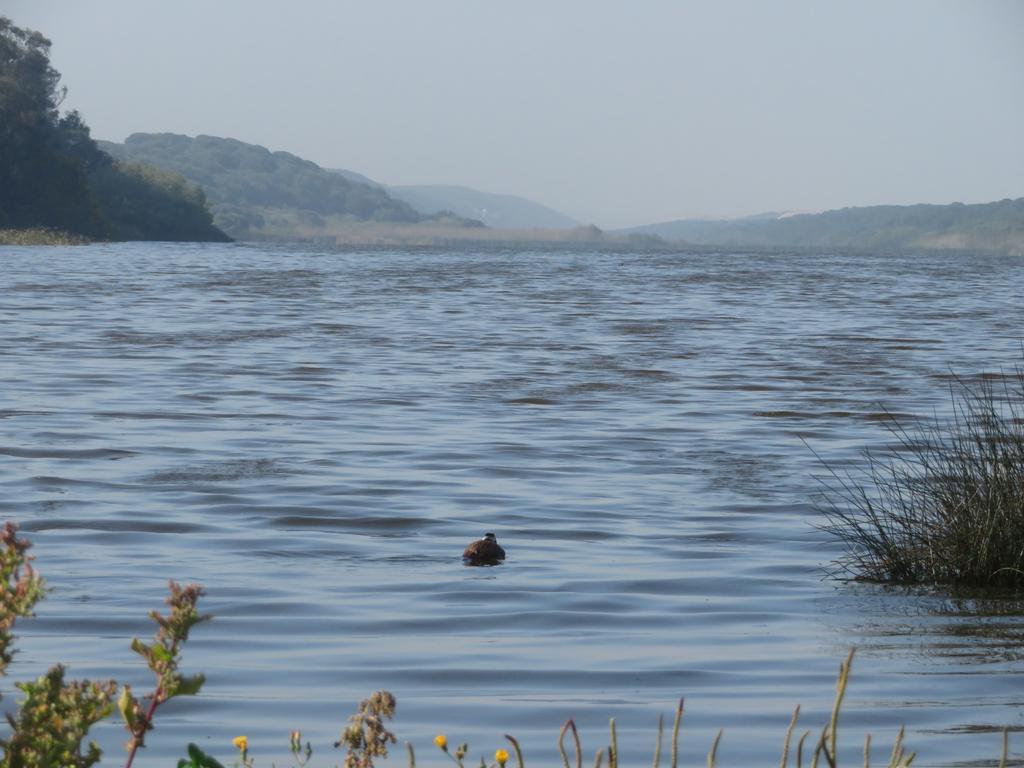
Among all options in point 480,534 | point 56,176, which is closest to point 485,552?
point 480,534

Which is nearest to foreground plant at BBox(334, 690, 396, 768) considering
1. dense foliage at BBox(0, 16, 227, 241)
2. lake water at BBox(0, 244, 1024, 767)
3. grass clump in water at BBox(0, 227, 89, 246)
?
lake water at BBox(0, 244, 1024, 767)

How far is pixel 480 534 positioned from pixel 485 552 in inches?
42.2

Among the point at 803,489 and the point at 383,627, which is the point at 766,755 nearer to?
the point at 383,627

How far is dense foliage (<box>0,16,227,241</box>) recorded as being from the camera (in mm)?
98250

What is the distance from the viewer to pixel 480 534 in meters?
9.46

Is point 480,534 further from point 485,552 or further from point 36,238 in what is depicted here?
point 36,238

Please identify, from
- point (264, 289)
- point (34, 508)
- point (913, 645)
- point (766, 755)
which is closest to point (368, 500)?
point (34, 508)

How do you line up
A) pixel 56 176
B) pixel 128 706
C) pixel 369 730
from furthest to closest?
pixel 56 176 < pixel 369 730 < pixel 128 706

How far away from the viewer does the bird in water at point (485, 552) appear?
8.39 meters

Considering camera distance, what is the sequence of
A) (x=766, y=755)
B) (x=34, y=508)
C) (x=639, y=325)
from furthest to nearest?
(x=639, y=325) < (x=34, y=508) < (x=766, y=755)

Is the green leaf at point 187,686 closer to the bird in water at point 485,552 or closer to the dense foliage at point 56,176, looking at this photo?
the bird in water at point 485,552

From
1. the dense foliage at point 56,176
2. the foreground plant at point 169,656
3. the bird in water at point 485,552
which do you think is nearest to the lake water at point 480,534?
the bird in water at point 485,552

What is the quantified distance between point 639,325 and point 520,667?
2551 centimetres

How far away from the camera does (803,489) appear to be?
37.4 ft
